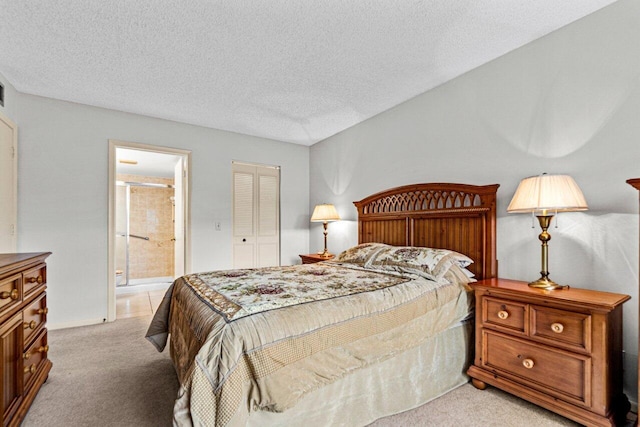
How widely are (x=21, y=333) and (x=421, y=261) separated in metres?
2.66

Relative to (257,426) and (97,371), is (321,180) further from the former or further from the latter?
(257,426)

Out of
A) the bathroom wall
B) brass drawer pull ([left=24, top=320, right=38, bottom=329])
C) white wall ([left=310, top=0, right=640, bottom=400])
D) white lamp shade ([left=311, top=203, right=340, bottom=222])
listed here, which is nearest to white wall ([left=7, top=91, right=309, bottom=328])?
white lamp shade ([left=311, top=203, right=340, bottom=222])

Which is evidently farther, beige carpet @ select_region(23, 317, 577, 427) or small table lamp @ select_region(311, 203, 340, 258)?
small table lamp @ select_region(311, 203, 340, 258)

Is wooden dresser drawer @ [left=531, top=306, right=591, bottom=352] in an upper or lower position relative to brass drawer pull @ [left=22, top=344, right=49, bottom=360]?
upper

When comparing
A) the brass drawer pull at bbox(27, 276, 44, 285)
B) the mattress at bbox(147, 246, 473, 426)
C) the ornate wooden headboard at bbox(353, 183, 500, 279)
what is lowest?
the mattress at bbox(147, 246, 473, 426)

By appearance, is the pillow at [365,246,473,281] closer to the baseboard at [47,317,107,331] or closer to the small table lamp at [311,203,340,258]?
the small table lamp at [311,203,340,258]

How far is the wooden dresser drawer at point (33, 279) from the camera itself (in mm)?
1862

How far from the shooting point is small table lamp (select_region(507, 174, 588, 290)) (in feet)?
6.31

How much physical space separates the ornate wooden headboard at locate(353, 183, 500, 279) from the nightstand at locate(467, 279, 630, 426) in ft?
1.79

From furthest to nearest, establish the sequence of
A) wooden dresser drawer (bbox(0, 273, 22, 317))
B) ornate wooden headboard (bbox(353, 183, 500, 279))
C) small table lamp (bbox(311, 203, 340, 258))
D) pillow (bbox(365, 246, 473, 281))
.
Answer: small table lamp (bbox(311, 203, 340, 258)), ornate wooden headboard (bbox(353, 183, 500, 279)), pillow (bbox(365, 246, 473, 281)), wooden dresser drawer (bbox(0, 273, 22, 317))

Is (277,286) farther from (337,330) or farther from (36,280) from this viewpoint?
(36,280)

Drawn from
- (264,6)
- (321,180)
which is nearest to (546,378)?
(264,6)

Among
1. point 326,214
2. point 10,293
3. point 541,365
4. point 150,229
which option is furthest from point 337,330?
point 150,229

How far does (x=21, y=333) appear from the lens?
176cm
